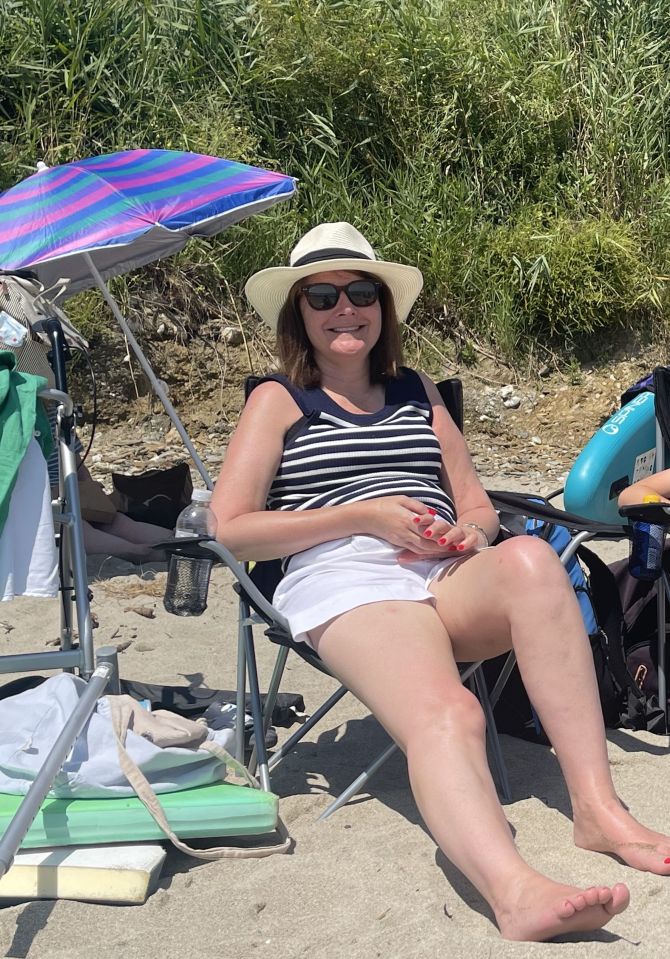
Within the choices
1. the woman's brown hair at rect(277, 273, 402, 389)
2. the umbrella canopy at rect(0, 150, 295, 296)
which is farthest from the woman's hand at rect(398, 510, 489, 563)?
the umbrella canopy at rect(0, 150, 295, 296)

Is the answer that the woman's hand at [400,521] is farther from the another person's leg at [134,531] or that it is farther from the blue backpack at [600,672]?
the another person's leg at [134,531]

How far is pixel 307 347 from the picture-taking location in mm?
3137

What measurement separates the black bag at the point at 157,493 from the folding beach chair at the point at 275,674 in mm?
2611

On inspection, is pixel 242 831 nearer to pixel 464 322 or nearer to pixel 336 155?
pixel 464 322

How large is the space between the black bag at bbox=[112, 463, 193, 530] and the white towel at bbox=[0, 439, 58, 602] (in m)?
2.96

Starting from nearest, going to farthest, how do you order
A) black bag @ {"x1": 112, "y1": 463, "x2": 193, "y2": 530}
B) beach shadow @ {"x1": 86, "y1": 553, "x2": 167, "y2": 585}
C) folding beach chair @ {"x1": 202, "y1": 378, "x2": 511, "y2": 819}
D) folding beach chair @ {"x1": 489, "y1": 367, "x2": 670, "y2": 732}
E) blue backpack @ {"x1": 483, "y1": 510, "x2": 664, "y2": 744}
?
folding beach chair @ {"x1": 202, "y1": 378, "x2": 511, "y2": 819}
blue backpack @ {"x1": 483, "y1": 510, "x2": 664, "y2": 744}
folding beach chair @ {"x1": 489, "y1": 367, "x2": 670, "y2": 732}
beach shadow @ {"x1": 86, "y1": 553, "x2": 167, "y2": 585}
black bag @ {"x1": 112, "y1": 463, "x2": 193, "y2": 530}

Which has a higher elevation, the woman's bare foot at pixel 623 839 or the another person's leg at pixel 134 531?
the woman's bare foot at pixel 623 839

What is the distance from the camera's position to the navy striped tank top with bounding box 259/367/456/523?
296 cm

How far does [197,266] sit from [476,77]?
270 cm

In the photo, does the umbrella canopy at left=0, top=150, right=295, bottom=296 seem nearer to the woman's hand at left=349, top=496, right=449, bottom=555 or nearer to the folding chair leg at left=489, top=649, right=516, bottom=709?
the woman's hand at left=349, top=496, right=449, bottom=555

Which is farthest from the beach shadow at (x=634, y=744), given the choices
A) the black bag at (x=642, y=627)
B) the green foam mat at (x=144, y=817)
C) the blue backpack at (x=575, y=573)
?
the green foam mat at (x=144, y=817)

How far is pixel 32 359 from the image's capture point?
12.1 feet

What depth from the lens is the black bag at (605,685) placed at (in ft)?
10.4

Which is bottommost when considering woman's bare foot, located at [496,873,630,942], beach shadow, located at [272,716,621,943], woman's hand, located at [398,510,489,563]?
beach shadow, located at [272,716,621,943]
